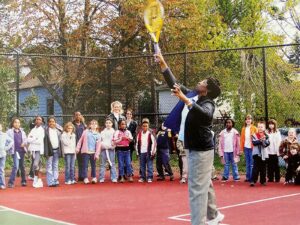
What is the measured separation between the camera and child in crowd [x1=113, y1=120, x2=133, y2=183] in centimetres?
1456

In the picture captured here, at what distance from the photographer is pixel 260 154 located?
527 inches

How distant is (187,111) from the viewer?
22.1ft

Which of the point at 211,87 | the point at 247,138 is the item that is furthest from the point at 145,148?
the point at 211,87

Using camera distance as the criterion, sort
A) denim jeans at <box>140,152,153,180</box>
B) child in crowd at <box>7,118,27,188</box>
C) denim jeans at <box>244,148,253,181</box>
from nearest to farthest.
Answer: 1. child in crowd at <box>7,118,27,188</box>
2. denim jeans at <box>244,148,253,181</box>
3. denim jeans at <box>140,152,153,180</box>

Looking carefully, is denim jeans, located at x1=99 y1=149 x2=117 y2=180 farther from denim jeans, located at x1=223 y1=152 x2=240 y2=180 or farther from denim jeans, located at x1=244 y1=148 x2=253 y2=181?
denim jeans, located at x1=244 y1=148 x2=253 y2=181

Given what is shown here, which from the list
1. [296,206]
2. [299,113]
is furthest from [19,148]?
[299,113]

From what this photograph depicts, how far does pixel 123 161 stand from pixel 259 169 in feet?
12.1

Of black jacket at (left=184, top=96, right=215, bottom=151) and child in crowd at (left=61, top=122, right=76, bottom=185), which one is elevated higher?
black jacket at (left=184, top=96, right=215, bottom=151)

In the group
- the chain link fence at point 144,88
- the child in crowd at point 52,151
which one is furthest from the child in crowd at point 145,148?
the chain link fence at point 144,88

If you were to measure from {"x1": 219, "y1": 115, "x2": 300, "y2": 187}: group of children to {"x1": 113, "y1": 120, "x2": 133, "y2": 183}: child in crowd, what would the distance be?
252 centimetres

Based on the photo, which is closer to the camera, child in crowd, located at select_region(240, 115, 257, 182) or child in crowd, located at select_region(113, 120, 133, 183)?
child in crowd, located at select_region(240, 115, 257, 182)

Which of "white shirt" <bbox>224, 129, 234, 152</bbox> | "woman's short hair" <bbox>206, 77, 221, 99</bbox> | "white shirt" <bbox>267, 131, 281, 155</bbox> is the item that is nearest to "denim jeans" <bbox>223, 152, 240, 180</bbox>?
"white shirt" <bbox>224, 129, 234, 152</bbox>

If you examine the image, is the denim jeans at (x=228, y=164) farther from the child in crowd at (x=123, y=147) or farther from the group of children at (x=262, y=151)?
the child in crowd at (x=123, y=147)

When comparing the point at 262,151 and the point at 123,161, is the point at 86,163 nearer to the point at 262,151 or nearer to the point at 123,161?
the point at 123,161
